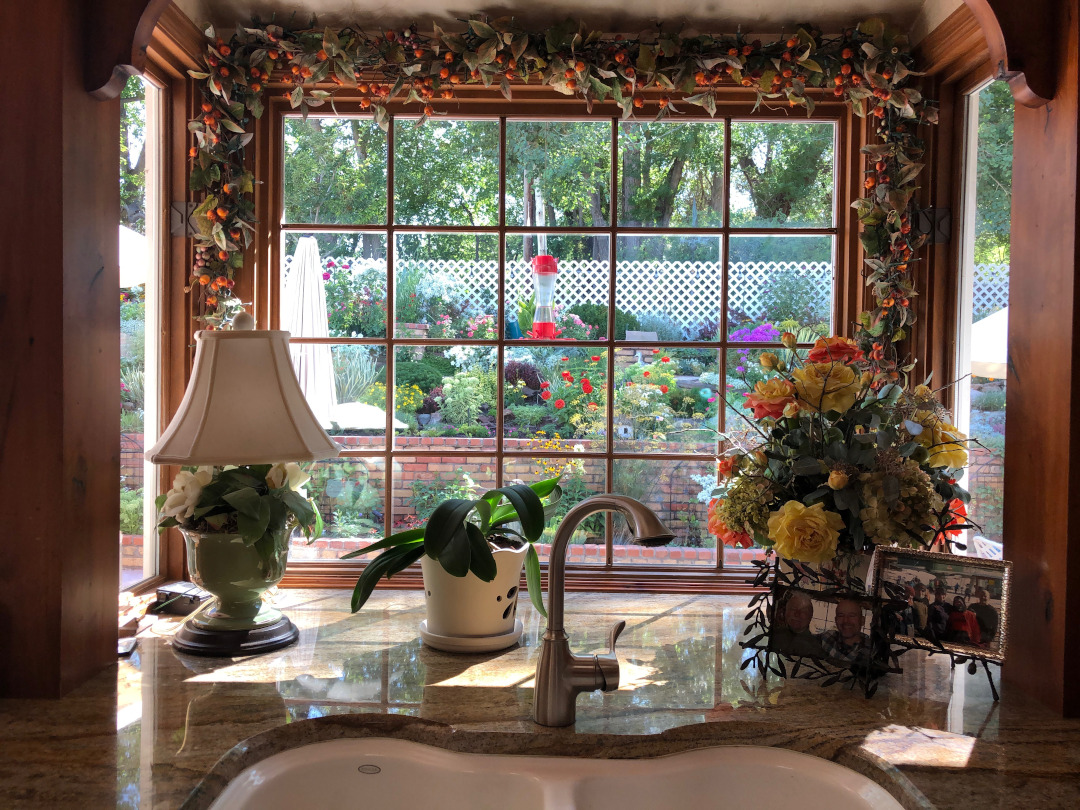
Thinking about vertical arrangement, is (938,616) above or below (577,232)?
below

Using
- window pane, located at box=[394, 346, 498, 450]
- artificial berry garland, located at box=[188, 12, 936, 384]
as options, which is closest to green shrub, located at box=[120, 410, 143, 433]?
artificial berry garland, located at box=[188, 12, 936, 384]

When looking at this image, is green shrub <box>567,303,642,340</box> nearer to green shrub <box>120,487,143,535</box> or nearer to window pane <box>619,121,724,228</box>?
window pane <box>619,121,724,228</box>

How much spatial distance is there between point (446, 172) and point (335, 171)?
0.28 meters

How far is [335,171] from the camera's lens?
212cm

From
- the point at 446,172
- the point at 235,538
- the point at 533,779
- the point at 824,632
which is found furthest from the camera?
the point at 446,172

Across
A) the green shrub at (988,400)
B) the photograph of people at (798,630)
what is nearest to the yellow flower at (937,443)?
the photograph of people at (798,630)

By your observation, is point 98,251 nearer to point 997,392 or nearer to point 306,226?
point 306,226

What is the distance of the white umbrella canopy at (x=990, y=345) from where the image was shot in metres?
1.81

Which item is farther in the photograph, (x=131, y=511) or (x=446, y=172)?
(x=446, y=172)

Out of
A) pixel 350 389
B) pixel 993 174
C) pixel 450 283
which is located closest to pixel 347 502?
pixel 350 389

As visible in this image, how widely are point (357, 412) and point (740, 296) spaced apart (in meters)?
1.02

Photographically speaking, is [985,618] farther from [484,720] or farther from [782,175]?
[782,175]

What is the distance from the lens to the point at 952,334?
6.65 feet

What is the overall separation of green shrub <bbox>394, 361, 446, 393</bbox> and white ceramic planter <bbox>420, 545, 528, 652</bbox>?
2.05ft
